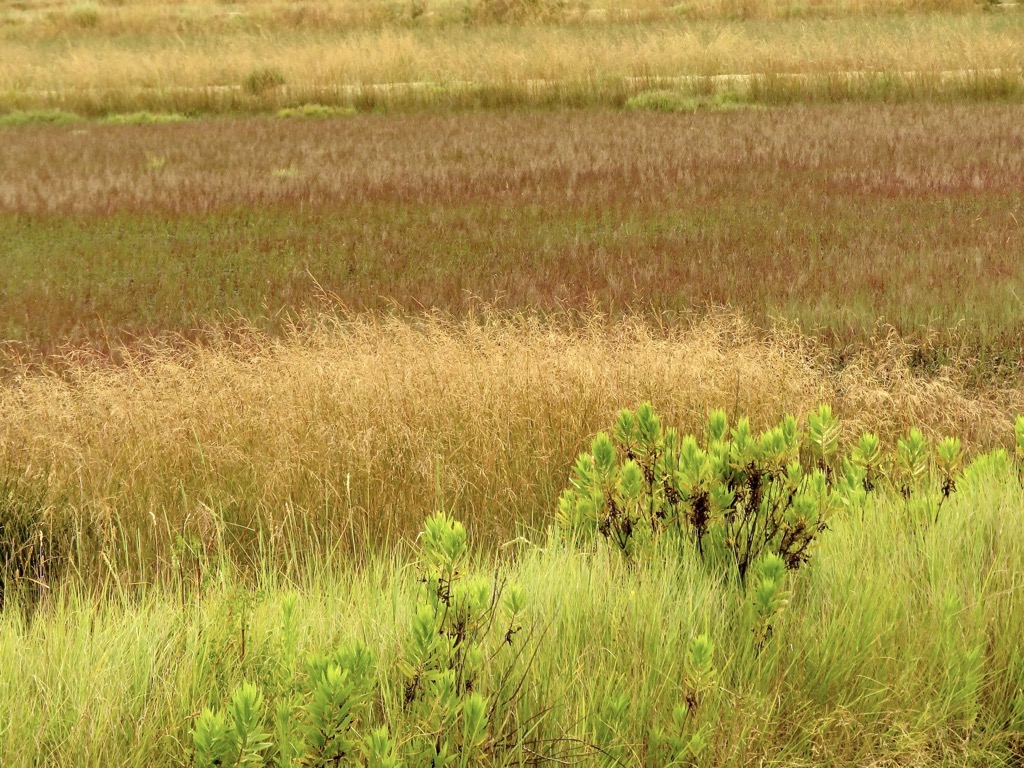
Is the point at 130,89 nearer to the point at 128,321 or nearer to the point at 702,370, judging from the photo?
the point at 128,321

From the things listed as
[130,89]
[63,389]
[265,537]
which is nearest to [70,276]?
[63,389]

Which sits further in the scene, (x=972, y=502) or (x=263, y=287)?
(x=263, y=287)

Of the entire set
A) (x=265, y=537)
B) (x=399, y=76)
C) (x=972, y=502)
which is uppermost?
(x=399, y=76)

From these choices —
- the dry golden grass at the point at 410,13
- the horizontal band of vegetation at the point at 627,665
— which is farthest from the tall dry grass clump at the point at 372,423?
the dry golden grass at the point at 410,13

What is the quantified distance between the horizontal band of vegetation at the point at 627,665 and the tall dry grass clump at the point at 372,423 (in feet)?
4.77

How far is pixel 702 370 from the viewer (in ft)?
18.6

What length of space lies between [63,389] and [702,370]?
336cm

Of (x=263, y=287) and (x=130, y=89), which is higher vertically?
(x=130, y=89)

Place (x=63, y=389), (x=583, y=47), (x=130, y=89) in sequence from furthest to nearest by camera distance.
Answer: (x=583, y=47) < (x=130, y=89) < (x=63, y=389)

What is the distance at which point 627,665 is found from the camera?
109 inches

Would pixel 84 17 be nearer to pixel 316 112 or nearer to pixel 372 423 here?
pixel 316 112


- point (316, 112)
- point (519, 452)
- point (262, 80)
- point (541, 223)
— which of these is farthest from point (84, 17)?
point (519, 452)

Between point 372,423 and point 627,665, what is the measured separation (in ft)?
8.92

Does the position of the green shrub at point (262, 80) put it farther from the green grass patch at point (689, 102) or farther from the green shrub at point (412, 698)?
the green shrub at point (412, 698)
